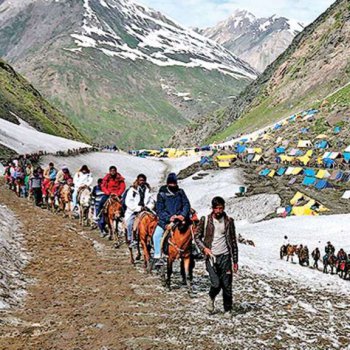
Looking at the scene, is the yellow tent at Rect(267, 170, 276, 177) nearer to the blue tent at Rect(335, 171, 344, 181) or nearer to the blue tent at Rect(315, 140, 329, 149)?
the blue tent at Rect(335, 171, 344, 181)

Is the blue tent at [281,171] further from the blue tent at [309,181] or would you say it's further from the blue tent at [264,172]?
the blue tent at [309,181]

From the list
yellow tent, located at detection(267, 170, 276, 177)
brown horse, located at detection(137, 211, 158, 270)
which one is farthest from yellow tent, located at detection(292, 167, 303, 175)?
brown horse, located at detection(137, 211, 158, 270)

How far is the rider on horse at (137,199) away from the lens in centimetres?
1583

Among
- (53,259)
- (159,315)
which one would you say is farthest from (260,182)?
(159,315)

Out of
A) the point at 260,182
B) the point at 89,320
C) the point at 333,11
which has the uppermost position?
the point at 333,11

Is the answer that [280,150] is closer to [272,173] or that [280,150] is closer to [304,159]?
[304,159]

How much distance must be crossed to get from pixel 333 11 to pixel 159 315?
168m

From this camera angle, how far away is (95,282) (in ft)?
45.6

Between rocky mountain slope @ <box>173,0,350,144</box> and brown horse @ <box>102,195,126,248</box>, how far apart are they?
93.3 meters

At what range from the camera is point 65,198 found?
87.5 feet

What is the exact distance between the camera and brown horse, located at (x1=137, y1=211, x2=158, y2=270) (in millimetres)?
14570

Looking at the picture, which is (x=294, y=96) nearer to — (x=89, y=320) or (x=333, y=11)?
(x=333, y=11)

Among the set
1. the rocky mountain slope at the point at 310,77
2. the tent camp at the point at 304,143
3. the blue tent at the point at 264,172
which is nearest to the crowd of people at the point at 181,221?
the blue tent at the point at 264,172

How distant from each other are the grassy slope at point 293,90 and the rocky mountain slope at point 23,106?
172 feet
